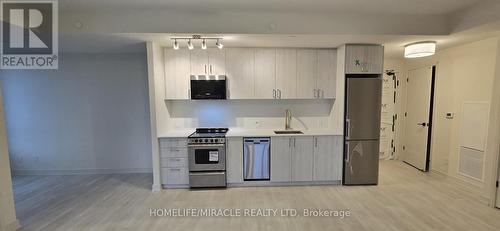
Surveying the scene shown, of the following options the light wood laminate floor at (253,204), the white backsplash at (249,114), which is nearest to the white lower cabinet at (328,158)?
the light wood laminate floor at (253,204)

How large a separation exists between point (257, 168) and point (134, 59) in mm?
3211

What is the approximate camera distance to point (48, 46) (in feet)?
11.3

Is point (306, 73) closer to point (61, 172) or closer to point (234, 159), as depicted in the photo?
point (234, 159)

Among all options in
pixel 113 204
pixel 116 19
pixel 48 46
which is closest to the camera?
pixel 116 19

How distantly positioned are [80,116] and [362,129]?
5.39 meters

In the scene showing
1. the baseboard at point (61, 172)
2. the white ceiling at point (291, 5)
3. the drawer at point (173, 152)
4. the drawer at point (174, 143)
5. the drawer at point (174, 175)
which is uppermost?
the white ceiling at point (291, 5)

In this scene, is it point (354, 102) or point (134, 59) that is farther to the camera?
point (134, 59)

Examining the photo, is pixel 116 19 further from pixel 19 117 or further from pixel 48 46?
pixel 19 117

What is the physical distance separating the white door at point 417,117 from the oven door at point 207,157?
4.12 m

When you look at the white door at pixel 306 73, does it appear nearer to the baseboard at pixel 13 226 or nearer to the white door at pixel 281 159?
the white door at pixel 281 159

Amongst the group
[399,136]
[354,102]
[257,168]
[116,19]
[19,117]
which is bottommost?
[257,168]

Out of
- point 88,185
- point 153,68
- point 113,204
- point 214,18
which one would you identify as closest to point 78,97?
point 88,185

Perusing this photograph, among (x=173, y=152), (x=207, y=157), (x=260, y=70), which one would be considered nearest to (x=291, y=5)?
(x=260, y=70)

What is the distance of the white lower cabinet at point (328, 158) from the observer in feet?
12.5
